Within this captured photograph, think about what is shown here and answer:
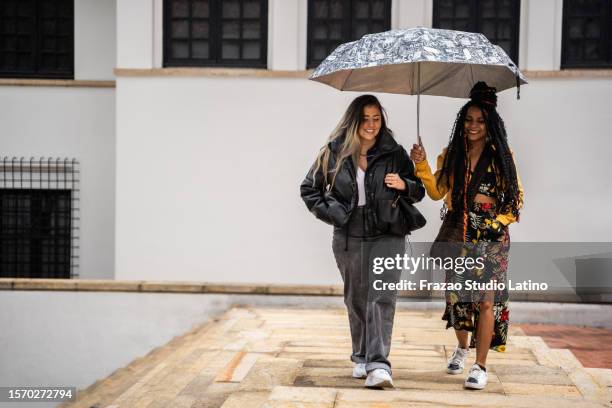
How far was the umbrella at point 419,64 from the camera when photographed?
5.32 metres

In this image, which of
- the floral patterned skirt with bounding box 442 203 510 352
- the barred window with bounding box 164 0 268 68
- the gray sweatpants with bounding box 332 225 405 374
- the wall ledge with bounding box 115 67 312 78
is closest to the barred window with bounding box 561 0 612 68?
the wall ledge with bounding box 115 67 312 78

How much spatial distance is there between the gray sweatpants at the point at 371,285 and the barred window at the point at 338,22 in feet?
24.7

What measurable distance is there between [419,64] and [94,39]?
9.37 meters

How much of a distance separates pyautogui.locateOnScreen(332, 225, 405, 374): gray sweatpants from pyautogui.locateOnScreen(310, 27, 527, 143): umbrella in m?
0.75

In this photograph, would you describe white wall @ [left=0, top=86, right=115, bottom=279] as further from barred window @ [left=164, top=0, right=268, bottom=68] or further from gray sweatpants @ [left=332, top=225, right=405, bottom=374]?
gray sweatpants @ [left=332, top=225, right=405, bottom=374]

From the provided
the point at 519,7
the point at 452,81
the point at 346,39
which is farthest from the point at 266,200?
the point at 452,81

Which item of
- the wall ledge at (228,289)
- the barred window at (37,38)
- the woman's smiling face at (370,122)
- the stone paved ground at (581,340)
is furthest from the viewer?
the barred window at (37,38)

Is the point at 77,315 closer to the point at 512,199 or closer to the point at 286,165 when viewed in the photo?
the point at 286,165

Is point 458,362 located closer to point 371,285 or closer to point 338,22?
point 371,285

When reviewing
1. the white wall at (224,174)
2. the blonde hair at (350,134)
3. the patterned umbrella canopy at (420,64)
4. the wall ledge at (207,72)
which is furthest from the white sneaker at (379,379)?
the wall ledge at (207,72)

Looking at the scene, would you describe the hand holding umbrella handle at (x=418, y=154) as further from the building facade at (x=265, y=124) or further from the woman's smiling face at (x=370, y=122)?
the building facade at (x=265, y=124)

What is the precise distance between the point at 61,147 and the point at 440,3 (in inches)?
258

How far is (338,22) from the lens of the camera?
12641 mm

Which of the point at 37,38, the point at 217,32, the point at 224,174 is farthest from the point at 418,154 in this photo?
the point at 37,38
